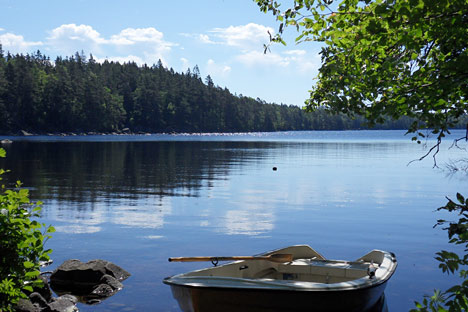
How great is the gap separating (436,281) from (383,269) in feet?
16.4

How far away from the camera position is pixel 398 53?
9.05 meters

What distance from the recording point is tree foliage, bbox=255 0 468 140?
6434 mm

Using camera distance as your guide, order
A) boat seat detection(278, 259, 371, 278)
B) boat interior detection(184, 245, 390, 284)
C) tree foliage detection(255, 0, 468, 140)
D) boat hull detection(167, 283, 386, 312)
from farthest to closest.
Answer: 1. boat seat detection(278, 259, 371, 278)
2. boat interior detection(184, 245, 390, 284)
3. boat hull detection(167, 283, 386, 312)
4. tree foliage detection(255, 0, 468, 140)

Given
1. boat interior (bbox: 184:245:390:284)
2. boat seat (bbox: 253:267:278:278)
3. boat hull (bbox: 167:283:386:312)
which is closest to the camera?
boat hull (bbox: 167:283:386:312)

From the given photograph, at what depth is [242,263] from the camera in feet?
46.0

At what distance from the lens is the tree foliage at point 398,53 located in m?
6.43

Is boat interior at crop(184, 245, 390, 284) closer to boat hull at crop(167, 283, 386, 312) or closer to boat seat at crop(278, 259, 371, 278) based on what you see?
boat seat at crop(278, 259, 371, 278)

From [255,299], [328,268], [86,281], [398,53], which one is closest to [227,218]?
[86,281]

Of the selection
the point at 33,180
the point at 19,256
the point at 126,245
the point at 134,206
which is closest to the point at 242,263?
the point at 19,256

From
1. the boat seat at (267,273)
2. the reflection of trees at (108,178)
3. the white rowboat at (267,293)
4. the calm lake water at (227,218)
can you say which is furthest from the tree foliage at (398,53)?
the reflection of trees at (108,178)

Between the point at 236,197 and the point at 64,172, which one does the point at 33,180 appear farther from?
the point at 236,197

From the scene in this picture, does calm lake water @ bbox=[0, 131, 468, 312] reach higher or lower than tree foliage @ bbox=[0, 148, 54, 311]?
lower

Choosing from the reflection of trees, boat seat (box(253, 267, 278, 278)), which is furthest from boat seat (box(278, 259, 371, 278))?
the reflection of trees

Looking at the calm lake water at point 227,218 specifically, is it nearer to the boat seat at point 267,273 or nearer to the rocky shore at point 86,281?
the rocky shore at point 86,281
